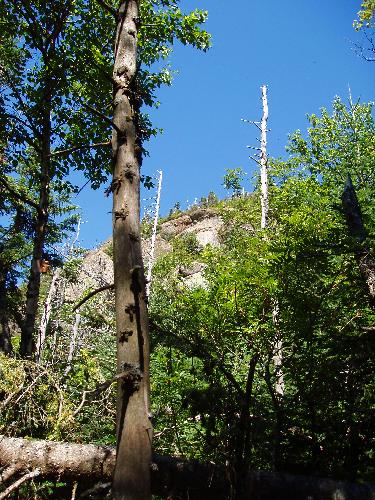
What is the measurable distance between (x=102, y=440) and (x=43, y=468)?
12.1ft

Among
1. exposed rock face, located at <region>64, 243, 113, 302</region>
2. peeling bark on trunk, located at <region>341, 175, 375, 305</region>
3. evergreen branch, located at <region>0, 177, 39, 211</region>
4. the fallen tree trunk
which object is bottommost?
the fallen tree trunk

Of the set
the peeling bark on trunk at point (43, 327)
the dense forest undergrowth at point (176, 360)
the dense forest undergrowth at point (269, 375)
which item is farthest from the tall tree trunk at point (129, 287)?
the peeling bark on trunk at point (43, 327)

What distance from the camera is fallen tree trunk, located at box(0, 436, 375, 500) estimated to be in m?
3.57

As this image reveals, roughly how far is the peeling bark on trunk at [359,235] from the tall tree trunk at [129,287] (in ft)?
10.3

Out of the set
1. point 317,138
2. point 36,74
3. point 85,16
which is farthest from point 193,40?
point 317,138

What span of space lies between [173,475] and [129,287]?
2.20 metres

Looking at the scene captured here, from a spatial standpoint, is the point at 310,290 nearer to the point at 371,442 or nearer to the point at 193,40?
the point at 371,442

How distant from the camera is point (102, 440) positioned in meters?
7.00

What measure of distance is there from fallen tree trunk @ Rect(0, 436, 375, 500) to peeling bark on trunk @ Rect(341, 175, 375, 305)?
246 centimetres

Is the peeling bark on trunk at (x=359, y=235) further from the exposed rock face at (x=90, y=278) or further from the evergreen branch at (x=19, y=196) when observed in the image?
the exposed rock face at (x=90, y=278)

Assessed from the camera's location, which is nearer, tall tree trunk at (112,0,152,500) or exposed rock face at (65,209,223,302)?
tall tree trunk at (112,0,152,500)

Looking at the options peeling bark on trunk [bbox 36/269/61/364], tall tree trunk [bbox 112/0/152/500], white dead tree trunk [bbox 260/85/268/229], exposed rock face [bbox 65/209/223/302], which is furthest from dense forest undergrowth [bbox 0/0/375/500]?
exposed rock face [bbox 65/209/223/302]

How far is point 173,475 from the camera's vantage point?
143 inches

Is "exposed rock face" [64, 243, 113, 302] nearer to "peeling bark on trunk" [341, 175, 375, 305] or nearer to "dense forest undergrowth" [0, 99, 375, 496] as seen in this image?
"dense forest undergrowth" [0, 99, 375, 496]
